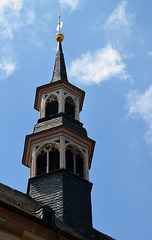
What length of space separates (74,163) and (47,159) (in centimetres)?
120

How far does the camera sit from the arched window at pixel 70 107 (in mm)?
30672

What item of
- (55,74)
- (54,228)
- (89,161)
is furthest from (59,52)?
(54,228)

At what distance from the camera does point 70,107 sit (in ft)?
102

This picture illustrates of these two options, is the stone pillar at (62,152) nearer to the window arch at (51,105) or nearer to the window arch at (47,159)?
the window arch at (47,159)

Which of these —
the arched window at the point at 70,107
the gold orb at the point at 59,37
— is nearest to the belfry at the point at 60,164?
the arched window at the point at 70,107

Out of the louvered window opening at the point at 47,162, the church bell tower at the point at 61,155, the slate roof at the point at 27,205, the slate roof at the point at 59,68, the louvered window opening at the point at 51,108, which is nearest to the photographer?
the slate roof at the point at 27,205

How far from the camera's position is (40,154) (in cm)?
2700

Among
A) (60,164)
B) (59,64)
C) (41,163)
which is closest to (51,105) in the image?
(59,64)

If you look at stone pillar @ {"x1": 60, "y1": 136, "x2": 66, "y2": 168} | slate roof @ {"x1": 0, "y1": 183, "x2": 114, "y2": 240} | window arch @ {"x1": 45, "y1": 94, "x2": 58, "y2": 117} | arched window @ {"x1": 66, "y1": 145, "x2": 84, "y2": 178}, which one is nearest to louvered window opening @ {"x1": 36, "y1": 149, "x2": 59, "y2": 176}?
stone pillar @ {"x1": 60, "y1": 136, "x2": 66, "y2": 168}

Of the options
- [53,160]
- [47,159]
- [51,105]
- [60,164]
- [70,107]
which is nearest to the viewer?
[60,164]

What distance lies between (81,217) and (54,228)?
5.98 metres

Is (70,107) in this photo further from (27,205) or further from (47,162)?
(27,205)

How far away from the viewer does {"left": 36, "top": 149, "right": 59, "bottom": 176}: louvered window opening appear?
25.9 m

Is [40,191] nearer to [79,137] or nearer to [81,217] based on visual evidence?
[81,217]
